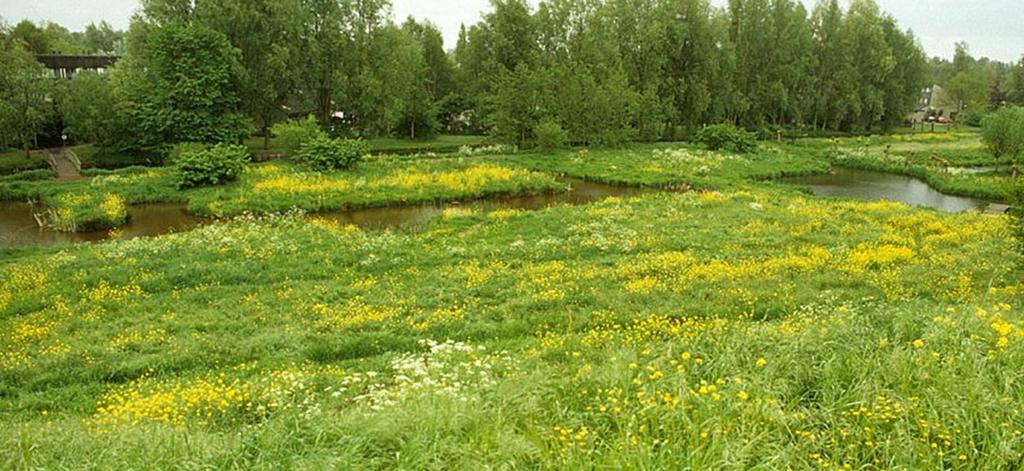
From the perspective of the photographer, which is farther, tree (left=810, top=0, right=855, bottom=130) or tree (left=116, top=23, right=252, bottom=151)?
tree (left=810, top=0, right=855, bottom=130)

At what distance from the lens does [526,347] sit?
12.0m

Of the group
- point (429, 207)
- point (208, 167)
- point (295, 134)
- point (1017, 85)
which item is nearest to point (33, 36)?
point (295, 134)

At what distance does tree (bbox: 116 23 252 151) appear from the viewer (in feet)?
134

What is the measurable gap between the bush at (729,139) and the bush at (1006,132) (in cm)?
1649

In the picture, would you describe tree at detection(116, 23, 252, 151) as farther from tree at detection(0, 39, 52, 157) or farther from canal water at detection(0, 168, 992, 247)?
canal water at detection(0, 168, 992, 247)

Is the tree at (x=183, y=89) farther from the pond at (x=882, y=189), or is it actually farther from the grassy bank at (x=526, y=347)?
the pond at (x=882, y=189)

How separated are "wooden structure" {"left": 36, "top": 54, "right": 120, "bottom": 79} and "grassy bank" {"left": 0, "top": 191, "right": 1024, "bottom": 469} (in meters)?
61.2

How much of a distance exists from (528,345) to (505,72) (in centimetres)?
4615

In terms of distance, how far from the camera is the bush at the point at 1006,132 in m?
44.3

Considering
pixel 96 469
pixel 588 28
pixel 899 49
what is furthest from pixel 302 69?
pixel 899 49

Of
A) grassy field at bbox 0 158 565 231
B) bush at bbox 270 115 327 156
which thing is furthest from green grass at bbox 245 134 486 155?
grassy field at bbox 0 158 565 231

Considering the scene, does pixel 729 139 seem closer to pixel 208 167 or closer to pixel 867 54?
pixel 867 54

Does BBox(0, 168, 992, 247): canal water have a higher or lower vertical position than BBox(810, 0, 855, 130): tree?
lower

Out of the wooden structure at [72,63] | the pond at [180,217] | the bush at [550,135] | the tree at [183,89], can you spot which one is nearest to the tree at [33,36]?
the wooden structure at [72,63]
